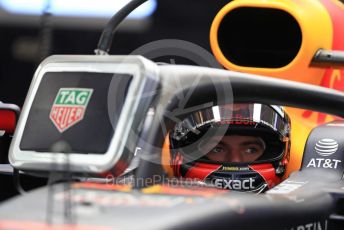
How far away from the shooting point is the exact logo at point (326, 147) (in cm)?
238

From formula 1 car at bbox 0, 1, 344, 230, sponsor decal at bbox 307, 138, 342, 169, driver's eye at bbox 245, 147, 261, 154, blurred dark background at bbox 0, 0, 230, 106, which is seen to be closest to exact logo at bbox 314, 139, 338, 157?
sponsor decal at bbox 307, 138, 342, 169

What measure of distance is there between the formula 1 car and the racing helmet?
49cm

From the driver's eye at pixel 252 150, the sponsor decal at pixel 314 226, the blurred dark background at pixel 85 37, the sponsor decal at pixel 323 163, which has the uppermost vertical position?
the sponsor decal at pixel 314 226

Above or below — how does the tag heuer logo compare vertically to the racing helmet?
above

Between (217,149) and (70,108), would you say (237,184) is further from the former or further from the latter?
(70,108)

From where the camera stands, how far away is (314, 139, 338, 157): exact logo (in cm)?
238

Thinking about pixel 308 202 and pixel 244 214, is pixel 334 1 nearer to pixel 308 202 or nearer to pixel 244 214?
pixel 308 202

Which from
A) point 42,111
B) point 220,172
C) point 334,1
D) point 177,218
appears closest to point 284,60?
point 334,1

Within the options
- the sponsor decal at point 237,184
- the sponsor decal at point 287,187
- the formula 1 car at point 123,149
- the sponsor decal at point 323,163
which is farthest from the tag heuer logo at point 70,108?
the sponsor decal at point 323,163

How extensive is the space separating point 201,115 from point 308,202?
59 centimetres

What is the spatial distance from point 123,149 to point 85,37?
360cm

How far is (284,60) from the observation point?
2857mm

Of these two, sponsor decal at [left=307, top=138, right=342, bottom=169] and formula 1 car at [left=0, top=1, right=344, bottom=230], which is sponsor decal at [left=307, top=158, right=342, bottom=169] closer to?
sponsor decal at [left=307, top=138, right=342, bottom=169]

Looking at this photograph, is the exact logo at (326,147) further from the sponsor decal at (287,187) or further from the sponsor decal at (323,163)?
the sponsor decal at (287,187)
